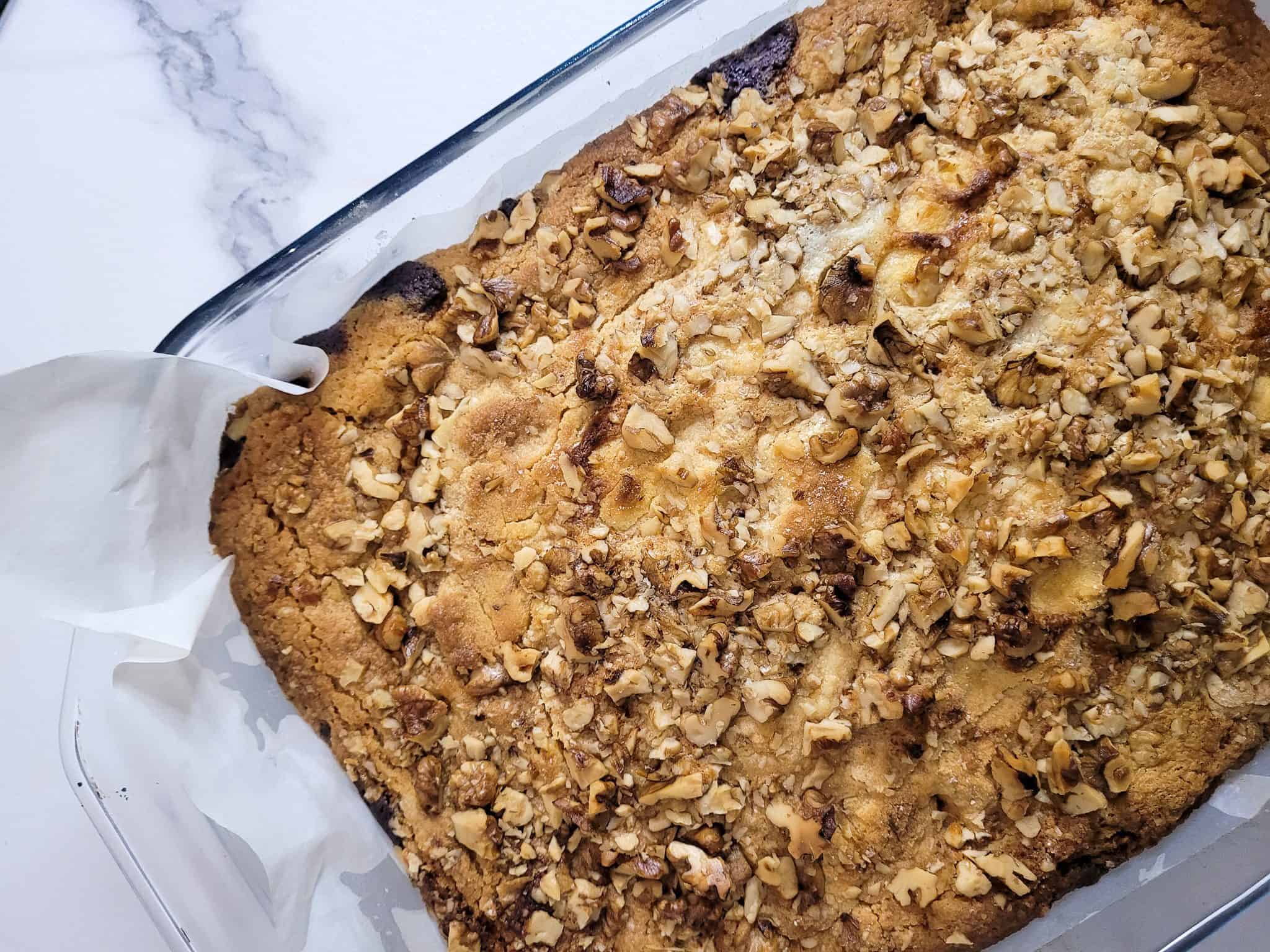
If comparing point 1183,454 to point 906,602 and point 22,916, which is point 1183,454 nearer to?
point 906,602

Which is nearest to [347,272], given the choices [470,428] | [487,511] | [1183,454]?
[470,428]

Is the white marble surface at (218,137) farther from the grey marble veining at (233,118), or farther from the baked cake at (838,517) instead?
the baked cake at (838,517)

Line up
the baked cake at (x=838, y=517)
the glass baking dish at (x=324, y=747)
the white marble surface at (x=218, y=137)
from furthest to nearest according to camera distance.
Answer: the white marble surface at (x=218, y=137) < the glass baking dish at (x=324, y=747) < the baked cake at (x=838, y=517)

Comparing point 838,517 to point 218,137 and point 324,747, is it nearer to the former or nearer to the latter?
point 324,747

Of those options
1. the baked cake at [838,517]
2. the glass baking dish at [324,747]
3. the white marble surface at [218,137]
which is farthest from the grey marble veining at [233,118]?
the baked cake at [838,517]

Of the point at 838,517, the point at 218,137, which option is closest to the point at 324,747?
the point at 838,517

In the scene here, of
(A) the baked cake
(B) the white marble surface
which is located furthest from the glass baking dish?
(B) the white marble surface
